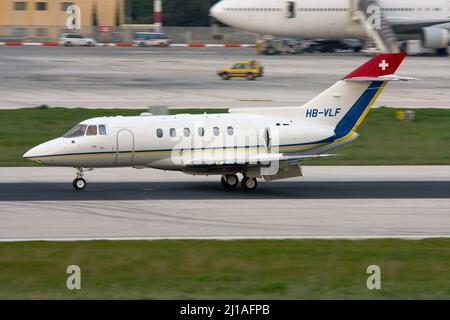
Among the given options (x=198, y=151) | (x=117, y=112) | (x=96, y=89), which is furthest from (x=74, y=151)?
(x=96, y=89)

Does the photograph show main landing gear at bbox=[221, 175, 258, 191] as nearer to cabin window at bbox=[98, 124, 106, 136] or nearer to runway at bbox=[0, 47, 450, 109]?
cabin window at bbox=[98, 124, 106, 136]

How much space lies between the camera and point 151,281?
17281mm

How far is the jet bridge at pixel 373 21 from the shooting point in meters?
84.8

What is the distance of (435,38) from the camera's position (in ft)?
278

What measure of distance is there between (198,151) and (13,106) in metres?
24.1

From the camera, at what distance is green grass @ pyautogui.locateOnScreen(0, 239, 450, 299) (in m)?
16.5

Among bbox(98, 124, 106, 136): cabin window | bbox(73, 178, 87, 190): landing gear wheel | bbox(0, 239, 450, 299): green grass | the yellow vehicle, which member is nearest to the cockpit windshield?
bbox(98, 124, 106, 136): cabin window

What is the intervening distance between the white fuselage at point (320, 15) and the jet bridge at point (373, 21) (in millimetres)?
861

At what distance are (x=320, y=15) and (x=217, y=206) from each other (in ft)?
207

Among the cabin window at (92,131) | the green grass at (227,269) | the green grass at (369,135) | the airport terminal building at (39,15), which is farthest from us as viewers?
the airport terminal building at (39,15)

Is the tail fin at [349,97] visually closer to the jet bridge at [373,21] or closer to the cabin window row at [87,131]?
the cabin window row at [87,131]

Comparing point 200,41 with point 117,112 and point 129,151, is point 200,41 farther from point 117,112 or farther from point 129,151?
point 129,151

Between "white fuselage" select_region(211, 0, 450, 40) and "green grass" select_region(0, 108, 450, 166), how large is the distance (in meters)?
39.8

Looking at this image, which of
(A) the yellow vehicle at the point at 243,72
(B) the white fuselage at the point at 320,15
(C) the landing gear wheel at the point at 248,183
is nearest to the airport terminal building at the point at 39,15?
(B) the white fuselage at the point at 320,15
